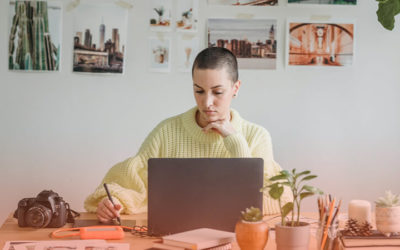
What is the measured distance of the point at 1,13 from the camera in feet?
9.42

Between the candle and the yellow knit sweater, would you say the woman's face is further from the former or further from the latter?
the candle

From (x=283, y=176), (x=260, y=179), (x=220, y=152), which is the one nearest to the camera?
(x=283, y=176)

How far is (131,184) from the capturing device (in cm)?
196

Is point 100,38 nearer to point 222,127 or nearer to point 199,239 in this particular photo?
point 222,127

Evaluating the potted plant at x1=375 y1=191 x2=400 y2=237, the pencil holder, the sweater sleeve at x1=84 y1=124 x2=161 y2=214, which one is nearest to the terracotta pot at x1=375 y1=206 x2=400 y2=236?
the potted plant at x1=375 y1=191 x2=400 y2=237

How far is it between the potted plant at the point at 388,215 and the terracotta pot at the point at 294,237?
231 mm

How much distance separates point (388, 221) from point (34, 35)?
2079 millimetres

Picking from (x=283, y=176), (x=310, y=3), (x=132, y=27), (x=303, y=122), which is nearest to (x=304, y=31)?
(x=310, y=3)

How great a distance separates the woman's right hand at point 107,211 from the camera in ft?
5.53

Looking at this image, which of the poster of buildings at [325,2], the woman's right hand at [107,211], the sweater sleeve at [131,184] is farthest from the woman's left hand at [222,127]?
the poster of buildings at [325,2]

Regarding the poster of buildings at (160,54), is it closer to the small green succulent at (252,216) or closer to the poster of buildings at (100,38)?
the poster of buildings at (100,38)

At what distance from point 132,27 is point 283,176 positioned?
1.82 metres

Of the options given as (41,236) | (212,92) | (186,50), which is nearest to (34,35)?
(186,50)

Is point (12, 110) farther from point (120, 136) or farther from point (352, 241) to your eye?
point (352, 241)
